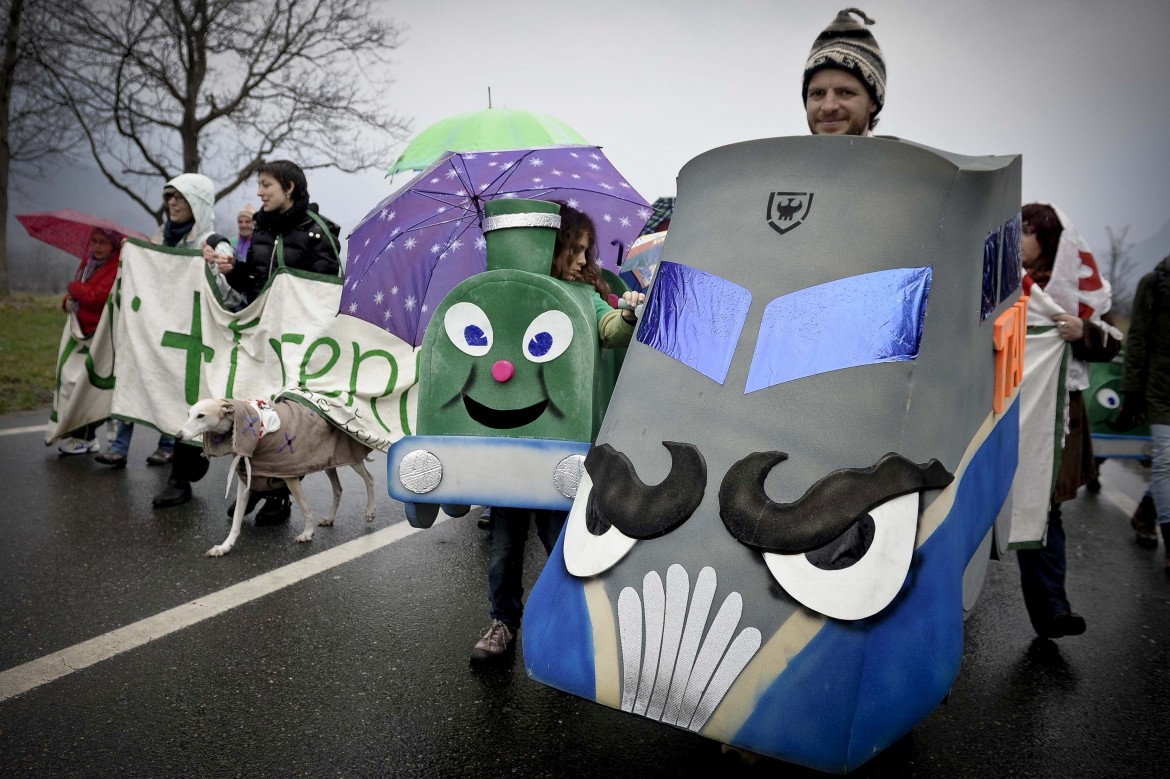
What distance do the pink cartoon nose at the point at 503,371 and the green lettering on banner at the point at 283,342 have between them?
10.6 feet

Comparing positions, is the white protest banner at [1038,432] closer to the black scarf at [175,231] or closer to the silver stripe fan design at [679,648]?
the silver stripe fan design at [679,648]

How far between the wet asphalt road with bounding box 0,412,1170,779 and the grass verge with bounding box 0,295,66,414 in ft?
15.8

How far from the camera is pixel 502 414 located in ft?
10.0

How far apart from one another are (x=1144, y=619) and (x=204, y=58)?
18.3 metres

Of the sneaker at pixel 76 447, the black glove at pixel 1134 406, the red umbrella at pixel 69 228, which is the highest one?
the red umbrella at pixel 69 228

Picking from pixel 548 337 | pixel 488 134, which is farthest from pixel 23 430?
pixel 548 337

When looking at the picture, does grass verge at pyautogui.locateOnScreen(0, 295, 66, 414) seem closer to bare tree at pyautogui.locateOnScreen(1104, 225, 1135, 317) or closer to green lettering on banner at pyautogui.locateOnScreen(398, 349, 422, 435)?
green lettering on banner at pyautogui.locateOnScreen(398, 349, 422, 435)

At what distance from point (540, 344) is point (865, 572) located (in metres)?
1.46

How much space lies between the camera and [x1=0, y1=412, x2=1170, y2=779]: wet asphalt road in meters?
2.67

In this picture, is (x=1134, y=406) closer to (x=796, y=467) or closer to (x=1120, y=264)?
(x=796, y=467)

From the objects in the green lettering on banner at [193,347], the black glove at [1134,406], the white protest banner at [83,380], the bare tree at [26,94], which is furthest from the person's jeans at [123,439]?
the bare tree at [26,94]

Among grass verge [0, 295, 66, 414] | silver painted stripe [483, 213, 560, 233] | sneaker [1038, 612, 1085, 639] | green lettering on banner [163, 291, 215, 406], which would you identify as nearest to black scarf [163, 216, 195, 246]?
green lettering on banner [163, 291, 215, 406]

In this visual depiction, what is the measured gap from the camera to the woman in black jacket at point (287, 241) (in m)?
5.69

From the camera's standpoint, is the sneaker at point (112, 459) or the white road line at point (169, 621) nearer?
the white road line at point (169, 621)
